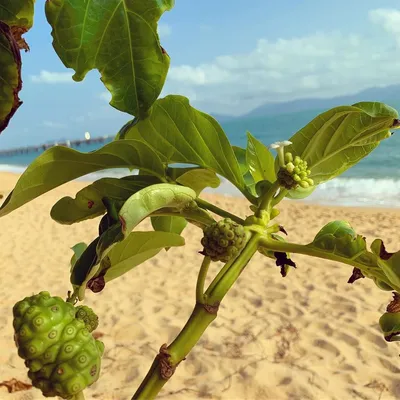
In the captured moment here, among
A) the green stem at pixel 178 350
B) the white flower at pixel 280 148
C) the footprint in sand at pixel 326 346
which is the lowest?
the footprint in sand at pixel 326 346

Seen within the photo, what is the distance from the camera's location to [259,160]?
0.88m

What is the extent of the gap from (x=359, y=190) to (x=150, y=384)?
1417cm

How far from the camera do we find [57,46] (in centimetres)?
53

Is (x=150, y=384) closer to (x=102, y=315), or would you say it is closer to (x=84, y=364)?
(x=84, y=364)

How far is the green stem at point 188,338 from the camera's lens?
602 mm

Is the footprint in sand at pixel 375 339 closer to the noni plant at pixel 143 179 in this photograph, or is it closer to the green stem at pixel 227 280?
the noni plant at pixel 143 179

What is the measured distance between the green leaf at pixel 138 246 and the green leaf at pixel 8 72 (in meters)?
0.38

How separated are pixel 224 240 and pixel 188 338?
0.40 ft

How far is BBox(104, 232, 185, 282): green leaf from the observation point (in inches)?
32.6

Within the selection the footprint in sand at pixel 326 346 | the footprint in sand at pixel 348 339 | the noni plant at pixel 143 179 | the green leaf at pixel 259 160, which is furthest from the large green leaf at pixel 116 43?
the footprint in sand at pixel 348 339

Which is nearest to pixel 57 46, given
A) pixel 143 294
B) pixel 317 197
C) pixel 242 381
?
pixel 242 381

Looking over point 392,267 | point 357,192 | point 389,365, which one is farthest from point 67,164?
point 357,192

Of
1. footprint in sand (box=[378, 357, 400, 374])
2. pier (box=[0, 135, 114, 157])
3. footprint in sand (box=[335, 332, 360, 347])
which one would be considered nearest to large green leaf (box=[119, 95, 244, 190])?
footprint in sand (box=[378, 357, 400, 374])

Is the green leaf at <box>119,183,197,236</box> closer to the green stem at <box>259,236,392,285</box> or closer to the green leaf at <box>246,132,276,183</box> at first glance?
the green stem at <box>259,236,392,285</box>
